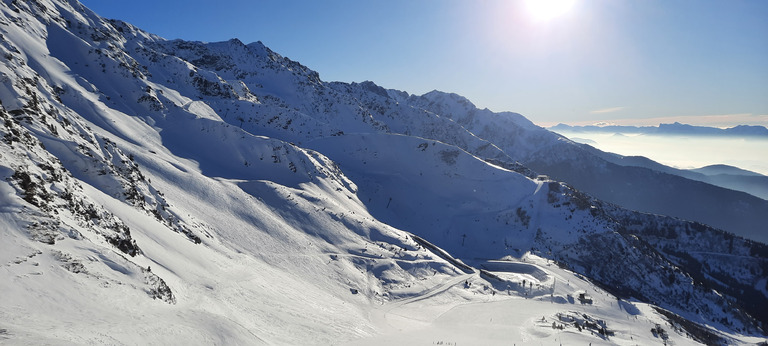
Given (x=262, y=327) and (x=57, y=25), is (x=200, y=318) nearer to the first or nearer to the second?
(x=262, y=327)

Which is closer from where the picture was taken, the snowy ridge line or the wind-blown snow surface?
the wind-blown snow surface

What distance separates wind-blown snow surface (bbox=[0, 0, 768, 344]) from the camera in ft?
58.0

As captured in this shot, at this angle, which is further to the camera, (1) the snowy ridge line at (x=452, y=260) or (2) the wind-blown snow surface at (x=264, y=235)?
(1) the snowy ridge line at (x=452, y=260)

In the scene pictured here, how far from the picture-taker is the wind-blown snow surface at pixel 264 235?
1767 centimetres

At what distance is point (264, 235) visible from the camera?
47.5 metres

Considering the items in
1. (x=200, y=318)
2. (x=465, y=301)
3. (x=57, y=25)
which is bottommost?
(x=465, y=301)

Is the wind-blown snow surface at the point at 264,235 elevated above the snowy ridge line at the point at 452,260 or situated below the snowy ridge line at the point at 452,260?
above

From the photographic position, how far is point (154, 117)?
72.1 m

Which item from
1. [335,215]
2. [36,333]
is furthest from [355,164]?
[36,333]

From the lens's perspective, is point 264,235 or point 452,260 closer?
point 264,235

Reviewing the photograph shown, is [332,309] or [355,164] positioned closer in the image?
[332,309]

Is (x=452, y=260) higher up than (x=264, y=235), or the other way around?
(x=264, y=235)

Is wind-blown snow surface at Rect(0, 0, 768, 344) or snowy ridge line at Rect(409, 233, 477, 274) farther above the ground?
wind-blown snow surface at Rect(0, 0, 768, 344)

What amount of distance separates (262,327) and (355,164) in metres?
89.6
